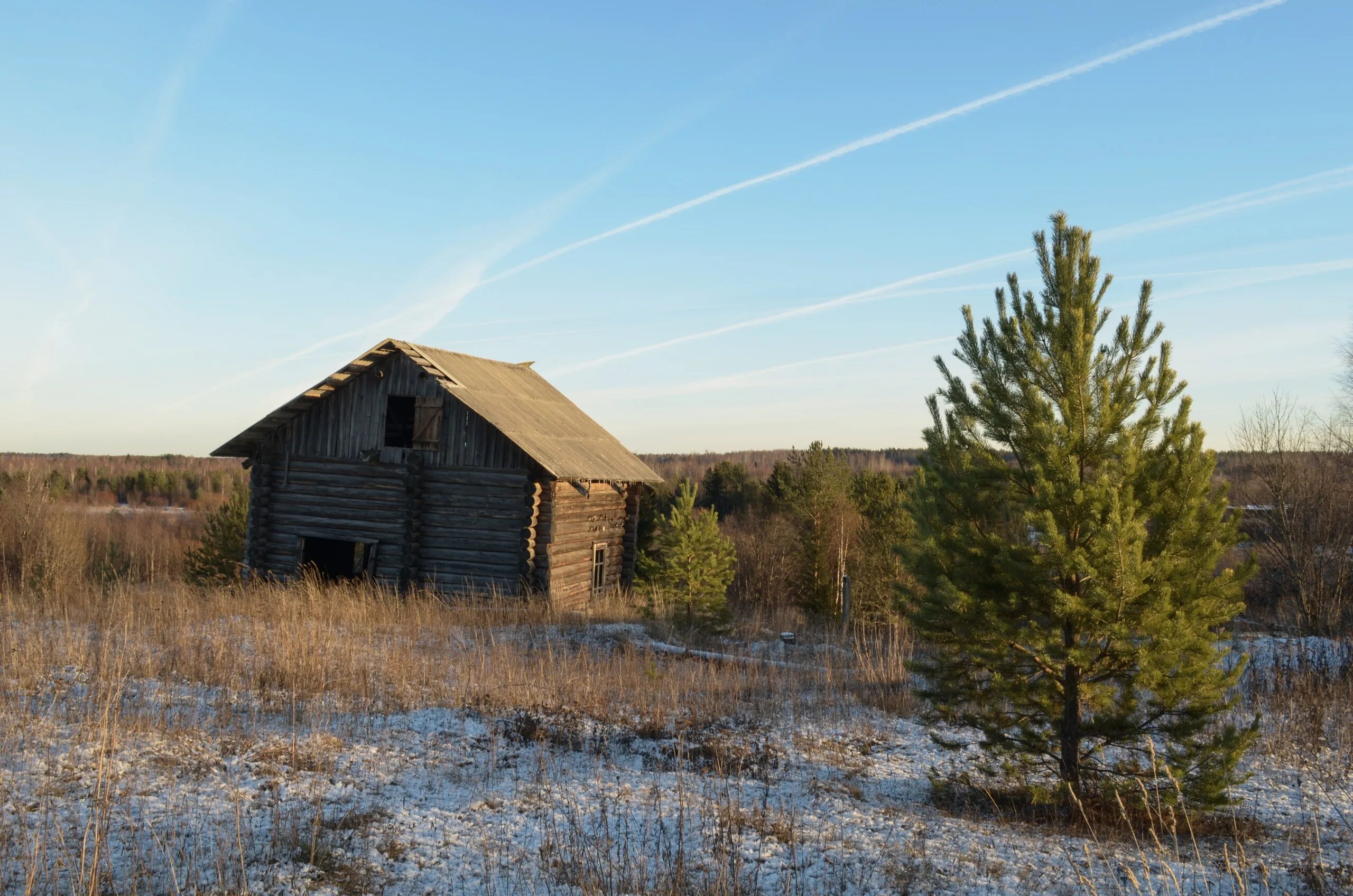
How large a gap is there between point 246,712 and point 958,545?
7.06 metres

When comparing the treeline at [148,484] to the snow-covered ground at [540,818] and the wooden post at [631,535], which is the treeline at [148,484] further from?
the snow-covered ground at [540,818]

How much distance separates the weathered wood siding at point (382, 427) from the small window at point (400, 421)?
1.24m

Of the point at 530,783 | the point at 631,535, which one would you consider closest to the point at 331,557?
the point at 631,535

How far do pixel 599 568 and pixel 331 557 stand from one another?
23.5 feet

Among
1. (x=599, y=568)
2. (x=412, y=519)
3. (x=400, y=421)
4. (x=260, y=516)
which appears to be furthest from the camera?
(x=599, y=568)

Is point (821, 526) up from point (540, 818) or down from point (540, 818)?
up

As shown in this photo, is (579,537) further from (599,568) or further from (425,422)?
(425,422)

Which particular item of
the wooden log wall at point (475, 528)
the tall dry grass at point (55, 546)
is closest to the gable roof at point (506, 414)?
the wooden log wall at point (475, 528)

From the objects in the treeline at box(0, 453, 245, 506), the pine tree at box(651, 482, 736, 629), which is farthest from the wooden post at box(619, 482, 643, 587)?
the treeline at box(0, 453, 245, 506)

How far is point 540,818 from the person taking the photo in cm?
609

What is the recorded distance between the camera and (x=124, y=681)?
8766 millimetres

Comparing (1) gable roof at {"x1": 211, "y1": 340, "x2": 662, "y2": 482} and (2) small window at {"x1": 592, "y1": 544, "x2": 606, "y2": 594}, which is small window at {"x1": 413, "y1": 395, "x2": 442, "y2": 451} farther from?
(2) small window at {"x1": 592, "y1": 544, "x2": 606, "y2": 594}

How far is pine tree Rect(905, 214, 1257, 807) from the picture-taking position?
250 inches

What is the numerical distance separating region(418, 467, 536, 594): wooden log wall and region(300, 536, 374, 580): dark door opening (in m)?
1.61
